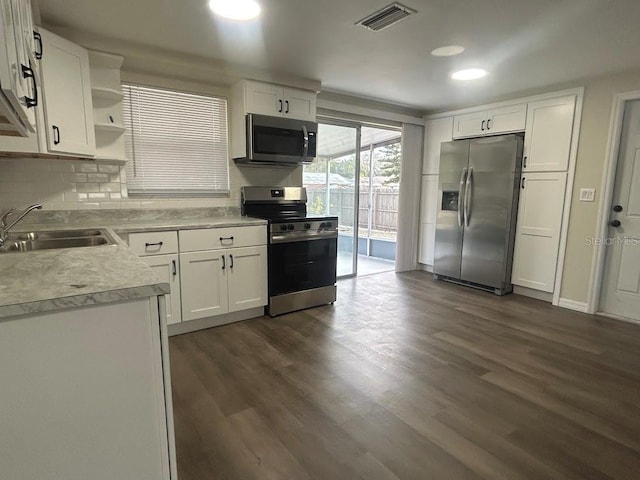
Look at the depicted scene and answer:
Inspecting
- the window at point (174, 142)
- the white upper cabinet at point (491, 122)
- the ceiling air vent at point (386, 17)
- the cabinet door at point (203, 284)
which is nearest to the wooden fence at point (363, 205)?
the window at point (174, 142)

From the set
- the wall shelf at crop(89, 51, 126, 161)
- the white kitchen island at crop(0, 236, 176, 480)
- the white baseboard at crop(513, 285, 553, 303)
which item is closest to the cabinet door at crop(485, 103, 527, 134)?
the white baseboard at crop(513, 285, 553, 303)

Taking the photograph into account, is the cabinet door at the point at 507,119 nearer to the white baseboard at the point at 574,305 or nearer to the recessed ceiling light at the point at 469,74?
the recessed ceiling light at the point at 469,74

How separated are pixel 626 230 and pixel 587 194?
1.52 ft

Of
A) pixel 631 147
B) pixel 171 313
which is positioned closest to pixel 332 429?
pixel 171 313

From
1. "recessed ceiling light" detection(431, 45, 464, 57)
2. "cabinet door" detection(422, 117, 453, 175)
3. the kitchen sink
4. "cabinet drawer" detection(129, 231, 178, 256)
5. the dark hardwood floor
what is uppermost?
"recessed ceiling light" detection(431, 45, 464, 57)

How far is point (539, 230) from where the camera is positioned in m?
3.87

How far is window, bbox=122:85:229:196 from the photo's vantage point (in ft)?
9.96

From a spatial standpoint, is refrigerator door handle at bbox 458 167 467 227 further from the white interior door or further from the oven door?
the oven door

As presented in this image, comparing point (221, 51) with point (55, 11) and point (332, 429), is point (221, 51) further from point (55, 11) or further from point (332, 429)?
point (332, 429)

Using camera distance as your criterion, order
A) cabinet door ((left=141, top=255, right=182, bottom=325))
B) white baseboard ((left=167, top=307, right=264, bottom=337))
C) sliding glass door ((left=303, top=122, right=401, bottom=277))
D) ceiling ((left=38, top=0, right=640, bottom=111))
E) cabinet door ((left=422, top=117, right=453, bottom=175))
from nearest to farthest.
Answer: ceiling ((left=38, top=0, right=640, bottom=111)) < cabinet door ((left=141, top=255, right=182, bottom=325)) < white baseboard ((left=167, top=307, right=264, bottom=337)) < sliding glass door ((left=303, top=122, right=401, bottom=277)) < cabinet door ((left=422, top=117, right=453, bottom=175))

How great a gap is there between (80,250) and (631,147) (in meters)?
4.36

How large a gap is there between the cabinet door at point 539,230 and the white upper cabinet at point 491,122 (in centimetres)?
62

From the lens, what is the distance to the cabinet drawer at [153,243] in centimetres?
258

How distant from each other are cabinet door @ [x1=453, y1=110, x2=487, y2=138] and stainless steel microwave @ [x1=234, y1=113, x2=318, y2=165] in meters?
2.12
